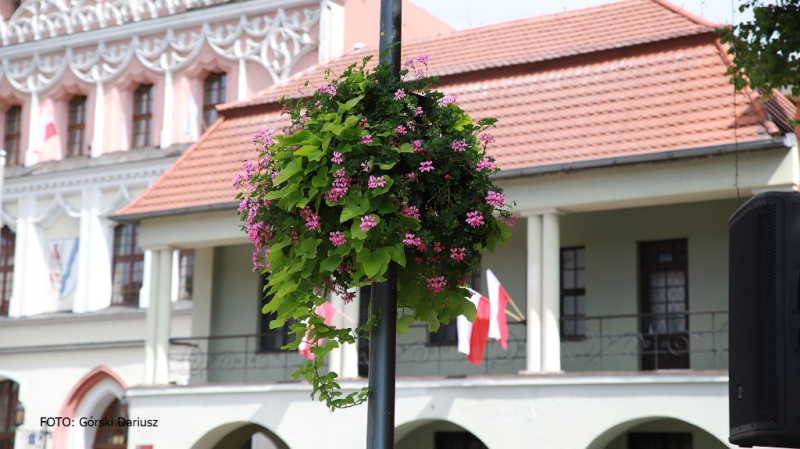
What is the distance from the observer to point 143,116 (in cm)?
3006

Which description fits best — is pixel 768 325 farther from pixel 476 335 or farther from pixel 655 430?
pixel 655 430

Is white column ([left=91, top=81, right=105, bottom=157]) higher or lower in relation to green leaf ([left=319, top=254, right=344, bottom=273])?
higher

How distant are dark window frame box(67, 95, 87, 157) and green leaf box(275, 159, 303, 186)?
25129mm

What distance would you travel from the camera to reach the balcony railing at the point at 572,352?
18078mm

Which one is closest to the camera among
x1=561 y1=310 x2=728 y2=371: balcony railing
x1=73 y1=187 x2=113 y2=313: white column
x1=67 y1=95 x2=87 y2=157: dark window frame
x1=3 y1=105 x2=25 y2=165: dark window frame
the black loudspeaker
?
the black loudspeaker

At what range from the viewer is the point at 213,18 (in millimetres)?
28859

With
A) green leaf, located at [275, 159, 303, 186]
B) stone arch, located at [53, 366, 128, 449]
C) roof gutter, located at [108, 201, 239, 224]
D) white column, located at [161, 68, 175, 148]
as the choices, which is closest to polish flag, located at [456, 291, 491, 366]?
roof gutter, located at [108, 201, 239, 224]

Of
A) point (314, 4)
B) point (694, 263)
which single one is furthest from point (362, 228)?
Result: point (314, 4)

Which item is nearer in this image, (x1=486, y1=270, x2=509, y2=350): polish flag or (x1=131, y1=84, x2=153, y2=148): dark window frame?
(x1=486, y1=270, x2=509, y2=350): polish flag

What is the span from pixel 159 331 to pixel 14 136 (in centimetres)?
1306

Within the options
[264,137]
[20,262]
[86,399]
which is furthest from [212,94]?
[264,137]

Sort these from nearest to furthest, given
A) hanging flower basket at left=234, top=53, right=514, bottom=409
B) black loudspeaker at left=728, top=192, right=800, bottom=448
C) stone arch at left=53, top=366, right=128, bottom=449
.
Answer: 1. black loudspeaker at left=728, top=192, right=800, bottom=448
2. hanging flower basket at left=234, top=53, right=514, bottom=409
3. stone arch at left=53, top=366, right=128, bottom=449

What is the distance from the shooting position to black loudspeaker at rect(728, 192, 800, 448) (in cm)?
423

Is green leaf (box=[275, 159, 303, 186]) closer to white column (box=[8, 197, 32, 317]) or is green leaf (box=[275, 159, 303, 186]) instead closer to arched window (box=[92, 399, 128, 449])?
arched window (box=[92, 399, 128, 449])
